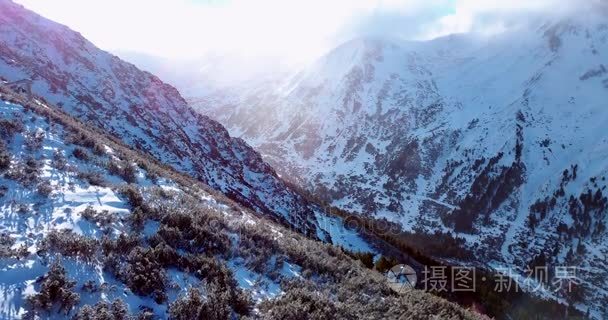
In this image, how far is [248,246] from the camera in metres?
14.4

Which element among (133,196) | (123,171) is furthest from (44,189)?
(123,171)

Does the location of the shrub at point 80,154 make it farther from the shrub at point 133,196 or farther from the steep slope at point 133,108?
the steep slope at point 133,108

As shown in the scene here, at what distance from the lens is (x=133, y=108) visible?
213 ft

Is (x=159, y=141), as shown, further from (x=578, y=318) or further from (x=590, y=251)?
(x=590, y=251)

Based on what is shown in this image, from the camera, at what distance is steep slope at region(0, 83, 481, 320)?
30.1ft

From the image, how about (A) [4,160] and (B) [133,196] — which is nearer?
(A) [4,160]

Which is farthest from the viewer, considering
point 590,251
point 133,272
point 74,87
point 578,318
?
point 590,251

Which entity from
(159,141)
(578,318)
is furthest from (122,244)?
(578,318)

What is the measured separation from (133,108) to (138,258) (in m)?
58.5

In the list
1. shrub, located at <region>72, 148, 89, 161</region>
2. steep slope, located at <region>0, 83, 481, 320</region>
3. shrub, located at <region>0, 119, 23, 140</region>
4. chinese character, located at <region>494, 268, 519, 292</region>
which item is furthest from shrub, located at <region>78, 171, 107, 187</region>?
chinese character, located at <region>494, 268, 519, 292</region>

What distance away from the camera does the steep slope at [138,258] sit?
9188mm

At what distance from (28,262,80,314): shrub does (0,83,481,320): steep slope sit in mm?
22

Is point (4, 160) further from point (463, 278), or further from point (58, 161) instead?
point (463, 278)

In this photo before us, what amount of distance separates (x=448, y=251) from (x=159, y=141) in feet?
457
